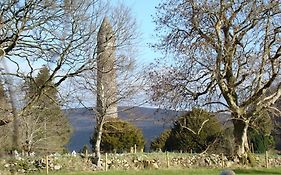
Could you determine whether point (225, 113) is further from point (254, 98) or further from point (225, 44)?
point (225, 44)

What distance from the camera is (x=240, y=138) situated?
1177 inches

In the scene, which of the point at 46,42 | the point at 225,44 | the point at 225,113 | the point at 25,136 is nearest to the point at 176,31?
the point at 225,44

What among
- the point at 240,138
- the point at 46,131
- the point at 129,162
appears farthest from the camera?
the point at 46,131

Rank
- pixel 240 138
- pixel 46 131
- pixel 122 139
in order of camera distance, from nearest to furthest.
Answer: pixel 240 138, pixel 46 131, pixel 122 139

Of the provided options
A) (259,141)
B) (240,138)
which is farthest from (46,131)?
(240,138)

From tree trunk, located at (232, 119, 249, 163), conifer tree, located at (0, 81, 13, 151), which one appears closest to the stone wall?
tree trunk, located at (232, 119, 249, 163)

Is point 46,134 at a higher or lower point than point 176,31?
lower

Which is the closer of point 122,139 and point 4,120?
point 4,120

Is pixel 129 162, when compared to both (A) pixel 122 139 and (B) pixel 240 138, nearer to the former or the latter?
(B) pixel 240 138

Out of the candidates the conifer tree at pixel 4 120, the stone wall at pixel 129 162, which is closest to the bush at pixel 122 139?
the conifer tree at pixel 4 120

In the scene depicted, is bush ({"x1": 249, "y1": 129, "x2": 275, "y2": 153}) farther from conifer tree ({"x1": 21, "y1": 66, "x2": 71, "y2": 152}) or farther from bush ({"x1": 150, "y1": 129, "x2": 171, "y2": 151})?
conifer tree ({"x1": 21, "y1": 66, "x2": 71, "y2": 152})

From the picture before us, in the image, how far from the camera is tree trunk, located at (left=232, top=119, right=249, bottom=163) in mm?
29656

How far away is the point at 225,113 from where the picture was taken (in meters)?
30.1

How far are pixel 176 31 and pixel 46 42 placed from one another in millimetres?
12199
